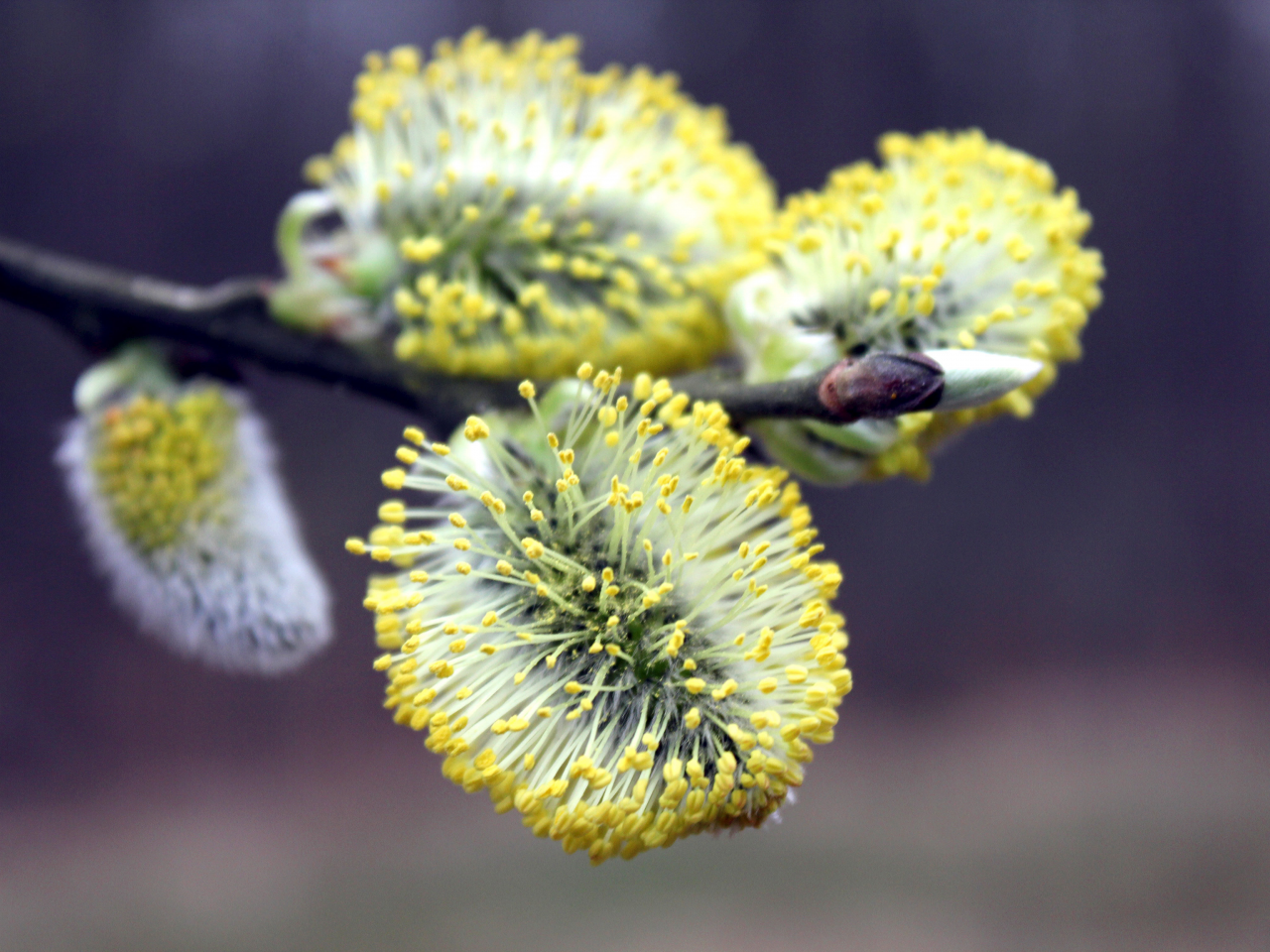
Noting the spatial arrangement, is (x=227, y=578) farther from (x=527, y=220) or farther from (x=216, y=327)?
(x=527, y=220)

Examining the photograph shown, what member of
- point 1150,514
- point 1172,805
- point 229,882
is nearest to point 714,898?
point 229,882

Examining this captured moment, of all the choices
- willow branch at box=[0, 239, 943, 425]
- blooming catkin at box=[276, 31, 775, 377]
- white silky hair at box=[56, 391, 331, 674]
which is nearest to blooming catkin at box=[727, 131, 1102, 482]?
blooming catkin at box=[276, 31, 775, 377]

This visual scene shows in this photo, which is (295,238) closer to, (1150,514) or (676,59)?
(676,59)

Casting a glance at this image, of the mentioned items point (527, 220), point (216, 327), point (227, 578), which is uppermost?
point (527, 220)

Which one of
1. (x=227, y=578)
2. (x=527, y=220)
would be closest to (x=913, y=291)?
(x=527, y=220)

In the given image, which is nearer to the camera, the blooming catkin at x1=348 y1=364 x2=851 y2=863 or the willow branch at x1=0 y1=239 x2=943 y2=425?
the blooming catkin at x1=348 y1=364 x2=851 y2=863

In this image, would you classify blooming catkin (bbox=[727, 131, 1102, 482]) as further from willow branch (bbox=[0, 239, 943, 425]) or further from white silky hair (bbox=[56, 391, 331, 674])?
white silky hair (bbox=[56, 391, 331, 674])

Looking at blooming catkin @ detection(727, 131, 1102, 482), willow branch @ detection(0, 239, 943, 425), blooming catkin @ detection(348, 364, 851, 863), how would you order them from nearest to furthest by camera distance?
blooming catkin @ detection(348, 364, 851, 863)
blooming catkin @ detection(727, 131, 1102, 482)
willow branch @ detection(0, 239, 943, 425)
